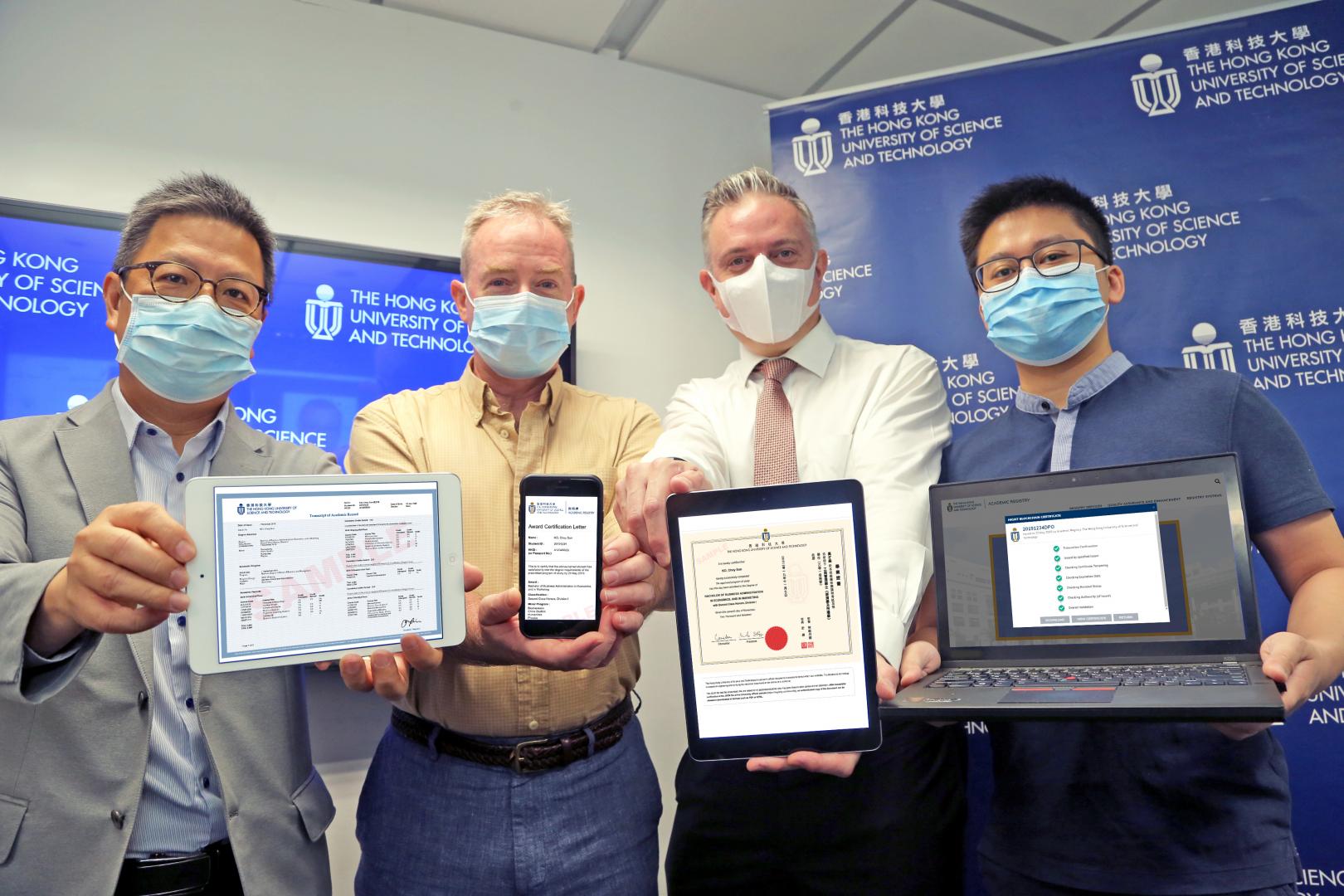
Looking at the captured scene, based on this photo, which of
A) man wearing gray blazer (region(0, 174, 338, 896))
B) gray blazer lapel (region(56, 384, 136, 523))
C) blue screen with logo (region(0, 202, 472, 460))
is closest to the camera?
man wearing gray blazer (region(0, 174, 338, 896))

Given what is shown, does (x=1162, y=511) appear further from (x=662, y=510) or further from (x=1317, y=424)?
(x=1317, y=424)

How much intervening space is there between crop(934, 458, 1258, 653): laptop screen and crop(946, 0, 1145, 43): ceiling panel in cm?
234

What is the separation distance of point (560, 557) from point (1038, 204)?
1.17m

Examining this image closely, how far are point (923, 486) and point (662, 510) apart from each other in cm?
52

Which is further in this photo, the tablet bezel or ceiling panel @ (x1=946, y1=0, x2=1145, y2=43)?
ceiling panel @ (x1=946, y1=0, x2=1145, y2=43)

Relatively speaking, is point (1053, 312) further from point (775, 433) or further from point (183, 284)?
point (183, 284)

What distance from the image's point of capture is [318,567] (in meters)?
1.23

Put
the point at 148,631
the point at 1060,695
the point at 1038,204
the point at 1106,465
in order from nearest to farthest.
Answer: the point at 1060,695, the point at 148,631, the point at 1106,465, the point at 1038,204

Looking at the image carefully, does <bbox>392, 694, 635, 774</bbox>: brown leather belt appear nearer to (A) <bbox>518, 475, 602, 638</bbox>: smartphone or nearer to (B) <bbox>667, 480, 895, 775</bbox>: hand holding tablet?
(A) <bbox>518, 475, 602, 638</bbox>: smartphone

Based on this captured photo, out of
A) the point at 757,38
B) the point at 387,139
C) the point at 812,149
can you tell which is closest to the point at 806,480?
the point at 812,149

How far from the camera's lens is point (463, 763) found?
1484 mm

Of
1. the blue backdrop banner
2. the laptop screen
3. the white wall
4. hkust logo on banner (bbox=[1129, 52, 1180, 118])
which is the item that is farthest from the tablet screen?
hkust logo on banner (bbox=[1129, 52, 1180, 118])

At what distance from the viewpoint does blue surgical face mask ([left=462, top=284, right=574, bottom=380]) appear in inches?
67.5

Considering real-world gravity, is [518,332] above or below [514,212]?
below
